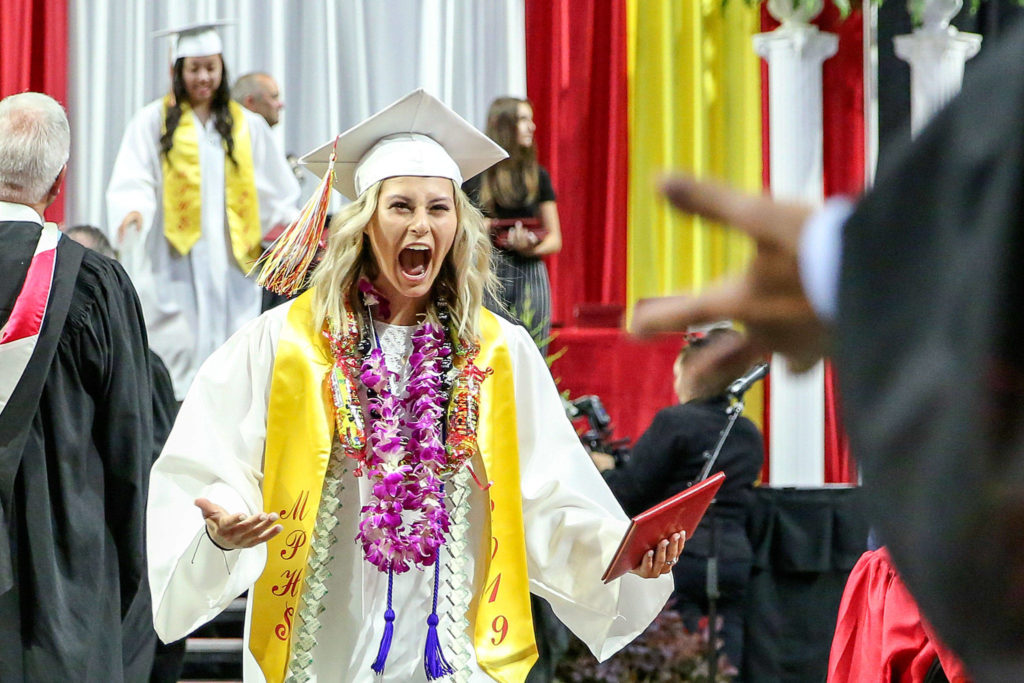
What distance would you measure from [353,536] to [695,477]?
250cm

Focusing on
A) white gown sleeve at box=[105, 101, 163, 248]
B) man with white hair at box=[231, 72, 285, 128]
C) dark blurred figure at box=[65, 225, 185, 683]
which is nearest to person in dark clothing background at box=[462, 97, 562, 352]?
man with white hair at box=[231, 72, 285, 128]

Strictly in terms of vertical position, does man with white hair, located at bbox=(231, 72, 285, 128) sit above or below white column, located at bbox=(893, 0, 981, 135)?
below

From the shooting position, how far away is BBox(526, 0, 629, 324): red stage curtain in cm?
896

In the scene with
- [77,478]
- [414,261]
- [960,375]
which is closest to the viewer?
[960,375]

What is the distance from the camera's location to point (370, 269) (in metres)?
3.48

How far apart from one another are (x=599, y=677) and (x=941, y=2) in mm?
4900

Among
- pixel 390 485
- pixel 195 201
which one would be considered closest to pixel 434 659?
pixel 390 485

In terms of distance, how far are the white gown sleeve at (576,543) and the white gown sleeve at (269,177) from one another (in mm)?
4183

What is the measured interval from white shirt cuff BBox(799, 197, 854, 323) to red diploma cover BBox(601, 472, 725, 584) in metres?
1.84

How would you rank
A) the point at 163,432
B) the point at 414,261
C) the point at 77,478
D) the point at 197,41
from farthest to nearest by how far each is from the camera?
the point at 197,41, the point at 163,432, the point at 77,478, the point at 414,261

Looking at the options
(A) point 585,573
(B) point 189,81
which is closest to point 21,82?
(B) point 189,81

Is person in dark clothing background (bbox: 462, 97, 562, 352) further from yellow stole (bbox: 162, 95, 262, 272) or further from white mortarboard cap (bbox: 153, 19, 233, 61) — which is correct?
white mortarboard cap (bbox: 153, 19, 233, 61)

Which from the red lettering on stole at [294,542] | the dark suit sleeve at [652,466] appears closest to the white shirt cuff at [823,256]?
the red lettering on stole at [294,542]

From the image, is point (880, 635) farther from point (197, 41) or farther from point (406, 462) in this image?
point (197, 41)
